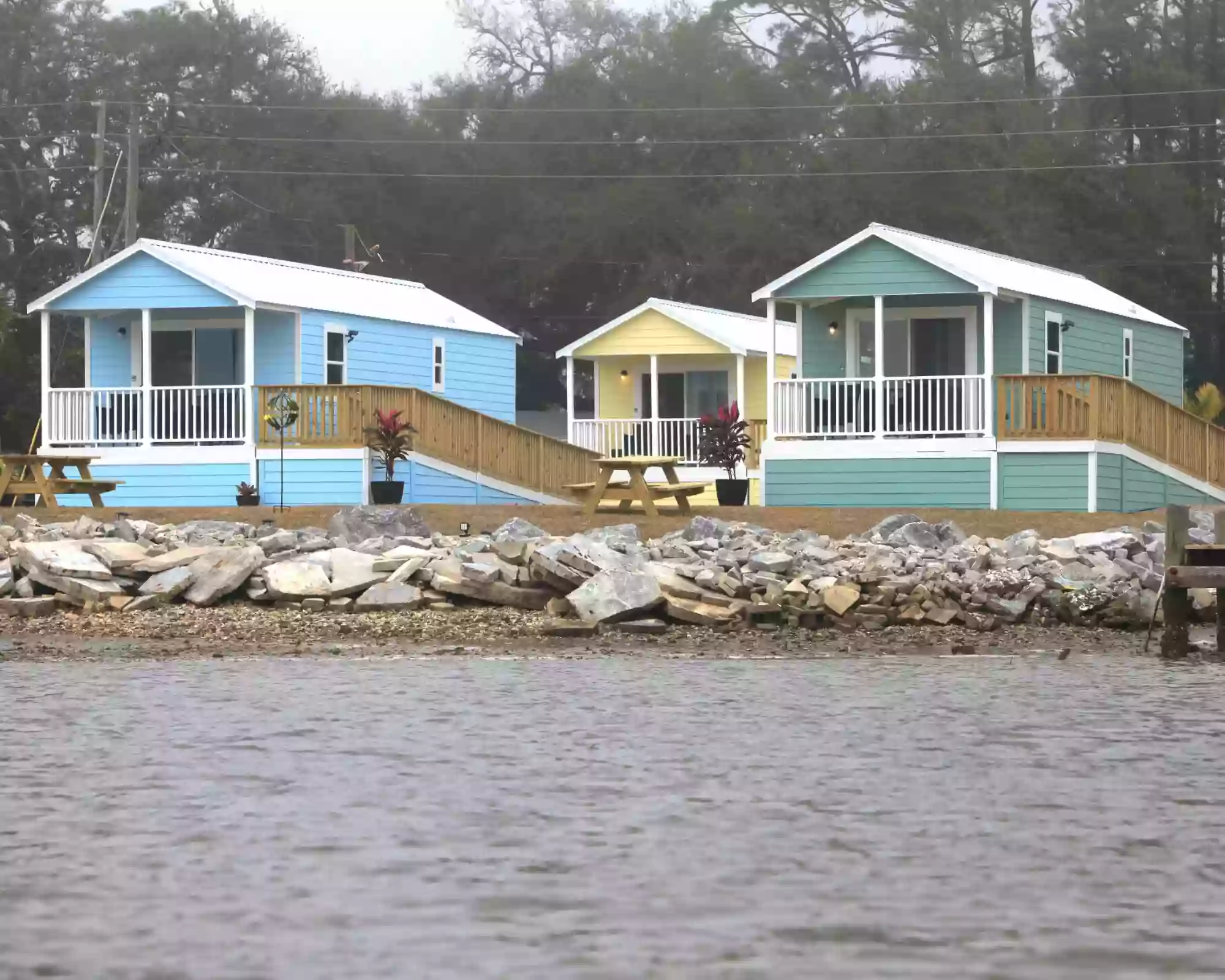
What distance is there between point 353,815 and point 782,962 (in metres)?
3.27

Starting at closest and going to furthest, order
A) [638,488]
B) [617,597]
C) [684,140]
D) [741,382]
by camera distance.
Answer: [617,597] < [638,488] < [741,382] < [684,140]

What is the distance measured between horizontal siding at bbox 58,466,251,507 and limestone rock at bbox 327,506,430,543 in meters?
8.11

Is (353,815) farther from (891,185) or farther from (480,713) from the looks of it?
(891,185)

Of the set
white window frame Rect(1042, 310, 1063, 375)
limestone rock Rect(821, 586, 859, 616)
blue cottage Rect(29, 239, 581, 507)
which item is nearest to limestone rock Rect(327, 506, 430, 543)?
limestone rock Rect(821, 586, 859, 616)

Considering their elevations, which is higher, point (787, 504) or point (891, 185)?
point (891, 185)

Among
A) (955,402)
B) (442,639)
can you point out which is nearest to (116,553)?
(442,639)

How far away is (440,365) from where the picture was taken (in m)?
38.2

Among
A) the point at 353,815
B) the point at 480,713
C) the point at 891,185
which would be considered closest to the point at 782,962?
the point at 353,815

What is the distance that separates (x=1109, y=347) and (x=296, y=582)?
1763cm

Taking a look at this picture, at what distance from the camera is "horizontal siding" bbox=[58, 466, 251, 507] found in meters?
33.2

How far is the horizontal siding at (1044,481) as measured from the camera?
97.4 feet

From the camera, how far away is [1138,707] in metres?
13.5

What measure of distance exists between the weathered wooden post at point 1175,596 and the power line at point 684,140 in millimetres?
43834

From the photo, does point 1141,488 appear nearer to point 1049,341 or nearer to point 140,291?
point 1049,341
